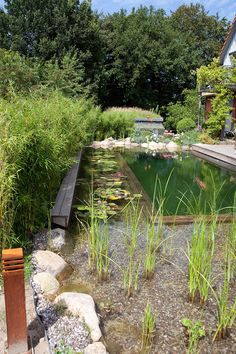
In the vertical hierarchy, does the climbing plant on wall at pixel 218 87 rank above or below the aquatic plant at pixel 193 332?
above

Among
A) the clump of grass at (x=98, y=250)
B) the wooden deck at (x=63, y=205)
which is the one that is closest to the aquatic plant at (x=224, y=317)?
the clump of grass at (x=98, y=250)

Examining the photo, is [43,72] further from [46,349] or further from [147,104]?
[46,349]

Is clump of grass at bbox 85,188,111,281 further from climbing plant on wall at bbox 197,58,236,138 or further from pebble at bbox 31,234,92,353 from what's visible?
climbing plant on wall at bbox 197,58,236,138

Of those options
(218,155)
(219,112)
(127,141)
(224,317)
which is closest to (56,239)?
(224,317)

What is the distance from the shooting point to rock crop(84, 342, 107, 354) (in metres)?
1.93

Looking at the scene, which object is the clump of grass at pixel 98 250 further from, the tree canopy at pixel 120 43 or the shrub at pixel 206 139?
the tree canopy at pixel 120 43

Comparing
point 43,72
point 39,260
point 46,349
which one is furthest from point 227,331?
point 43,72

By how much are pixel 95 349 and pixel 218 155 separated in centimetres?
804

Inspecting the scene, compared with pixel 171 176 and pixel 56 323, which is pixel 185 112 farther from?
pixel 56 323

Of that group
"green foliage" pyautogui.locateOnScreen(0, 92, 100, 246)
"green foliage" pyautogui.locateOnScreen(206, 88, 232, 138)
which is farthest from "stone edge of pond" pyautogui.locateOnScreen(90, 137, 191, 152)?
"green foliage" pyautogui.locateOnScreen(0, 92, 100, 246)

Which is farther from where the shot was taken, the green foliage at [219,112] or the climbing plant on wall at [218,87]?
the green foliage at [219,112]

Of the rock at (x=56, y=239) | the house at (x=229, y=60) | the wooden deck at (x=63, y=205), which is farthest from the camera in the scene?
the house at (x=229, y=60)

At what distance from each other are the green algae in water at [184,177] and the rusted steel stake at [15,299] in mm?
3022

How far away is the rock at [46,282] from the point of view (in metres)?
2.59
